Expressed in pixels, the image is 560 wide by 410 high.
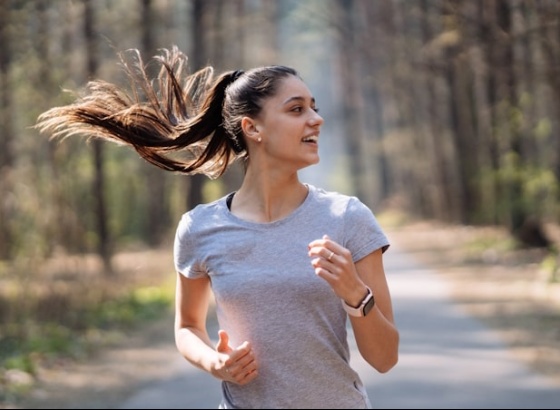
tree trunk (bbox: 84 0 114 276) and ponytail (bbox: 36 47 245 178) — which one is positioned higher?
tree trunk (bbox: 84 0 114 276)

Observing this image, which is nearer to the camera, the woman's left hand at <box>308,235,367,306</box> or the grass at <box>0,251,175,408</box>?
the woman's left hand at <box>308,235,367,306</box>

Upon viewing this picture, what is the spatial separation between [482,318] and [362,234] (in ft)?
39.8

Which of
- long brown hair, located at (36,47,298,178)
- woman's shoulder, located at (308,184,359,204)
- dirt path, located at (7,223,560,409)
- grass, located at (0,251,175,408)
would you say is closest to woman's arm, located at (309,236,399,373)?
woman's shoulder, located at (308,184,359,204)

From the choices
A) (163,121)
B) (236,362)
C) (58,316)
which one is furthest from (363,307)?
(58,316)

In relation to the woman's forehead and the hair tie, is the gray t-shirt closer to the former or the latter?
the woman's forehead

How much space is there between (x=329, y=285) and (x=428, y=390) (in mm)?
6769

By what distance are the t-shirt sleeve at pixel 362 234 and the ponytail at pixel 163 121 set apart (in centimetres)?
75

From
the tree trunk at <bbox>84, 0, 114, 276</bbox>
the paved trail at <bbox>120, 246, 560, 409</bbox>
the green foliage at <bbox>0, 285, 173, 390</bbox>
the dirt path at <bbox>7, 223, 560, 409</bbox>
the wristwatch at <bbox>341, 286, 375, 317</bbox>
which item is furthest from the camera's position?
the tree trunk at <bbox>84, 0, 114, 276</bbox>

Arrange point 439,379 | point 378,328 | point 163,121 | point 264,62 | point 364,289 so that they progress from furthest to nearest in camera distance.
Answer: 1. point 264,62
2. point 439,379
3. point 163,121
4. point 378,328
5. point 364,289

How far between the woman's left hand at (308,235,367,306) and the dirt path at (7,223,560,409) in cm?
675

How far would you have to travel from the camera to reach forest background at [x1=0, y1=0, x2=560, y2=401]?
14.8 meters

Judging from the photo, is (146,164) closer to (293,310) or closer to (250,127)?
(250,127)

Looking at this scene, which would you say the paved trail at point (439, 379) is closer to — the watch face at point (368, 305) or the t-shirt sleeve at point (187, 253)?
the t-shirt sleeve at point (187, 253)

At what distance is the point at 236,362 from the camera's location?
11.6ft
